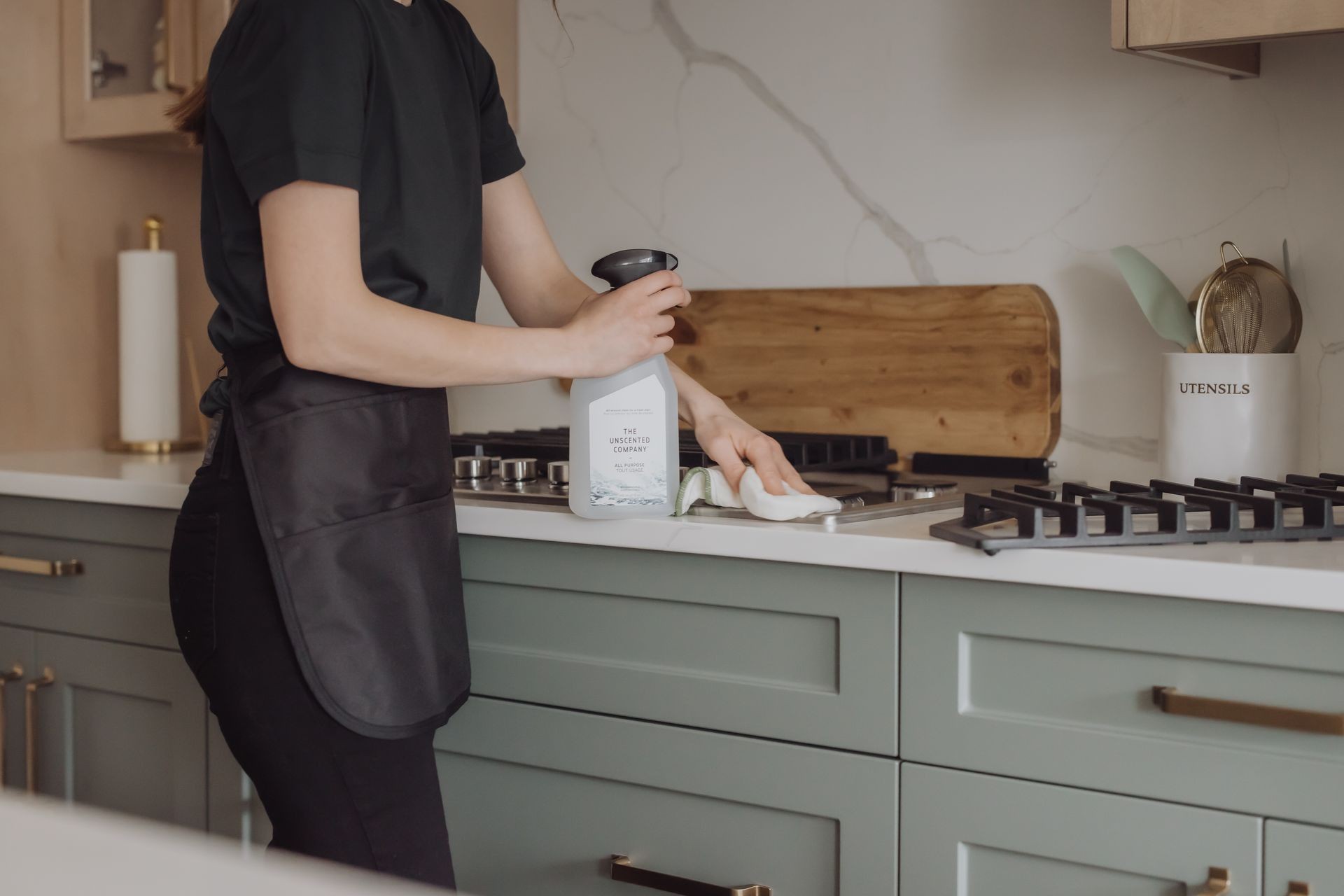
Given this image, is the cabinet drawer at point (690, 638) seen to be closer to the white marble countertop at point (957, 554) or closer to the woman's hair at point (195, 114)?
the white marble countertop at point (957, 554)

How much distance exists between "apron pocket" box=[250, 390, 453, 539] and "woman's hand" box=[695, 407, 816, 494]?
0.29 meters

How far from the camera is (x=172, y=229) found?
89.6 inches

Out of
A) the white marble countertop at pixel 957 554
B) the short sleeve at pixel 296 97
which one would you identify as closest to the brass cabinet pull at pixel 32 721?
the white marble countertop at pixel 957 554

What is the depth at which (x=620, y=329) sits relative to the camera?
121 centimetres

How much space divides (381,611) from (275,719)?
0.43 ft

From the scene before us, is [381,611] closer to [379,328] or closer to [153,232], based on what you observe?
[379,328]

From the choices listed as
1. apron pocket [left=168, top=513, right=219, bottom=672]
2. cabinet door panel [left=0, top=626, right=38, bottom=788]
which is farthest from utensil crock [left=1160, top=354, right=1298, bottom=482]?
cabinet door panel [left=0, top=626, right=38, bottom=788]

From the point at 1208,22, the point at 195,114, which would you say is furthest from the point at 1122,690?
the point at 195,114

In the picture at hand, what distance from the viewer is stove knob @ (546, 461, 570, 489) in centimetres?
146

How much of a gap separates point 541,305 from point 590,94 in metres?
0.68

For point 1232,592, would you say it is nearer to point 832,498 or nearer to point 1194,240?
point 832,498

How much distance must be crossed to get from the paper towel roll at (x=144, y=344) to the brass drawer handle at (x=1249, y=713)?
1624mm

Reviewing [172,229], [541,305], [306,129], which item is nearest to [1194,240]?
[541,305]

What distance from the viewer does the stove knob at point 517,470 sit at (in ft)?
4.99
